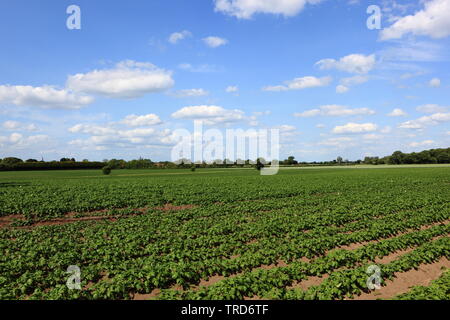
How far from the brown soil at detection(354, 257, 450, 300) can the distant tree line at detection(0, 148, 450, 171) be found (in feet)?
268

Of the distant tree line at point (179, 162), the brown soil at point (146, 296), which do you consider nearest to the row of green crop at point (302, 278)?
the brown soil at point (146, 296)

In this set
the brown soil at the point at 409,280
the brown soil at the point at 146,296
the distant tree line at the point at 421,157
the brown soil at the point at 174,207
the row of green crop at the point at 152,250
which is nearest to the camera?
the brown soil at the point at 146,296

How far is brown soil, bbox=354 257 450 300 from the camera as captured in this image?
8.81 metres

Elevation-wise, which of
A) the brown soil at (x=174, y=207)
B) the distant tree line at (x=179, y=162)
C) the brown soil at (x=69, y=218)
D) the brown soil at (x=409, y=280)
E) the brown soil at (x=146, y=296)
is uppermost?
the distant tree line at (x=179, y=162)

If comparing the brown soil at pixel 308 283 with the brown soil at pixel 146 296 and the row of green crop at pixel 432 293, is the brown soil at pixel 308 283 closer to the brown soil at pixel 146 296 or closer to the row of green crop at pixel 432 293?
the row of green crop at pixel 432 293

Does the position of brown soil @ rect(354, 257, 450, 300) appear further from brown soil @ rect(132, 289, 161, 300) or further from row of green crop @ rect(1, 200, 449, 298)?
brown soil @ rect(132, 289, 161, 300)

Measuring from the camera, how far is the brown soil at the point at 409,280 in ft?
28.9

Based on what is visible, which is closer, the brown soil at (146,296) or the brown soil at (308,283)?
the brown soil at (146,296)

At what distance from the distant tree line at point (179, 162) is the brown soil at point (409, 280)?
81.7 metres

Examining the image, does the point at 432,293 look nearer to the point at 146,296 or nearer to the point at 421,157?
the point at 146,296

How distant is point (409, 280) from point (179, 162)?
121 m

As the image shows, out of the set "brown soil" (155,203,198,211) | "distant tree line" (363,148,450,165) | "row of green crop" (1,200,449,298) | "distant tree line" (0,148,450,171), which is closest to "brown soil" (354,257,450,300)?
"row of green crop" (1,200,449,298)

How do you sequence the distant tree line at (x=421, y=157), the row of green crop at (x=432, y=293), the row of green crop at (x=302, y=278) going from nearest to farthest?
the row of green crop at (x=432, y=293) < the row of green crop at (x=302, y=278) < the distant tree line at (x=421, y=157)

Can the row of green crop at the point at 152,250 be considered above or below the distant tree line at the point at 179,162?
below
